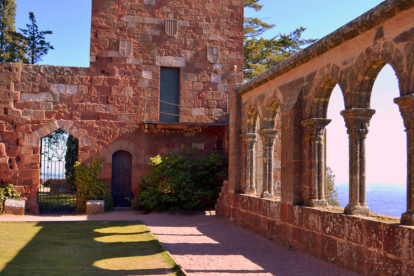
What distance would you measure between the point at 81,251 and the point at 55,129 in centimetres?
637

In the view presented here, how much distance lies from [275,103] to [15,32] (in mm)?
17684

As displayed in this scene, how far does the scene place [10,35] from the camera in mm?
22312

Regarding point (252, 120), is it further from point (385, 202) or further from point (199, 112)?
point (385, 202)

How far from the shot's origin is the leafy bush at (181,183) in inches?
484

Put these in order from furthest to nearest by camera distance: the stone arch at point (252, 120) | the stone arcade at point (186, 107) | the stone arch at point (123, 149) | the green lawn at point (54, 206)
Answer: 1. the stone arch at point (123, 149)
2. the green lawn at point (54, 206)
3. the stone arch at point (252, 120)
4. the stone arcade at point (186, 107)

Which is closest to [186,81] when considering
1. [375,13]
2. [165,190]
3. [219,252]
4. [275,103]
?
[165,190]

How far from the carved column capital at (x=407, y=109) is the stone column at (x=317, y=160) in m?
2.12

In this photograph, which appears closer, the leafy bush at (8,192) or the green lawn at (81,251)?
the green lawn at (81,251)

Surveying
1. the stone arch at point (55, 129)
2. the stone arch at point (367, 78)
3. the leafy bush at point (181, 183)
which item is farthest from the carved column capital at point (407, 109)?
the stone arch at point (55, 129)

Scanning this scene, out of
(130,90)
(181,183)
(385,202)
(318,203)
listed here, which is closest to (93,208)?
(181,183)

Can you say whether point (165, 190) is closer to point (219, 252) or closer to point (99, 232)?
point (99, 232)

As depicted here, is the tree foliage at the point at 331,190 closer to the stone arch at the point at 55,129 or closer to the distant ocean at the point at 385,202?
the distant ocean at the point at 385,202

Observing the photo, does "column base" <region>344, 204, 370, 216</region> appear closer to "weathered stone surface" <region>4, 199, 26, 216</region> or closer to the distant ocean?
the distant ocean

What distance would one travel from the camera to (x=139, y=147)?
511 inches
